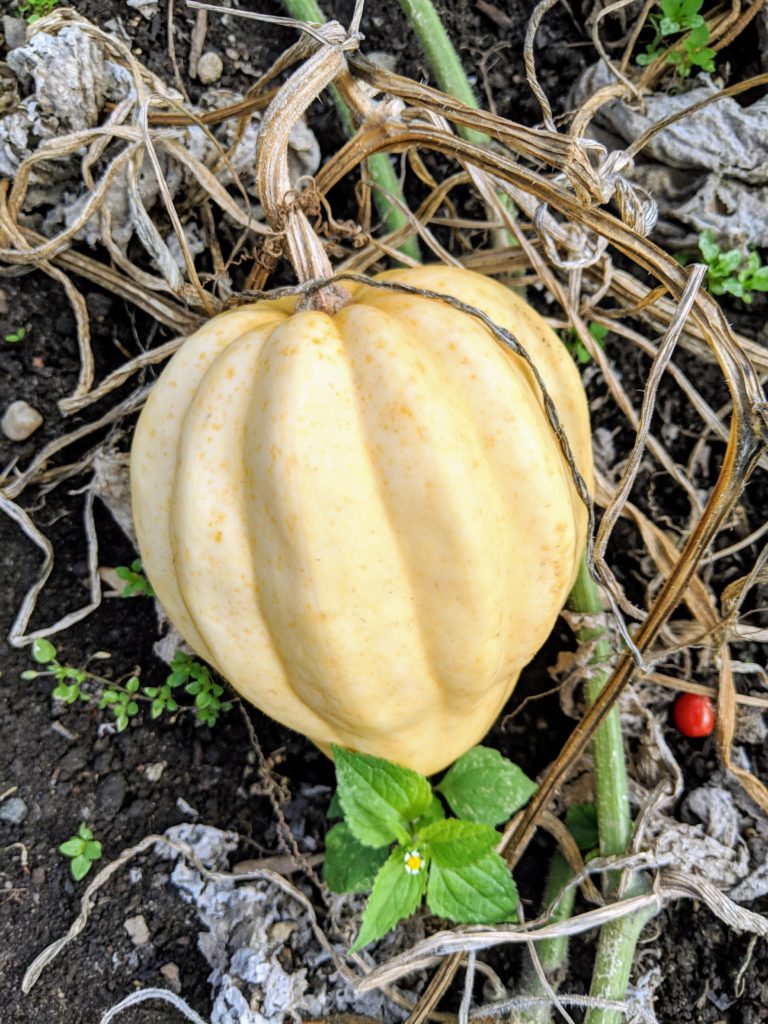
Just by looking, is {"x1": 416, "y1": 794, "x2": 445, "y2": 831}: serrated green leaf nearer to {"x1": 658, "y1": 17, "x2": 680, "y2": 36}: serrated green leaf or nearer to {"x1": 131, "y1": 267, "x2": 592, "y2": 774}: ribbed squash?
{"x1": 131, "y1": 267, "x2": 592, "y2": 774}: ribbed squash

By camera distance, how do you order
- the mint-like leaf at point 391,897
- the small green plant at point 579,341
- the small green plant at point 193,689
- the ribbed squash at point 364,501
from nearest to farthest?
the ribbed squash at point 364,501, the mint-like leaf at point 391,897, the small green plant at point 193,689, the small green plant at point 579,341

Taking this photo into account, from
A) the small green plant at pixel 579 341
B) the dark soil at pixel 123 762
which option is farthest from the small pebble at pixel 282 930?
the small green plant at pixel 579 341

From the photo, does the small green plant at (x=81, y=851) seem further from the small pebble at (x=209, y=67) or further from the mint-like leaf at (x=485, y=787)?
the small pebble at (x=209, y=67)

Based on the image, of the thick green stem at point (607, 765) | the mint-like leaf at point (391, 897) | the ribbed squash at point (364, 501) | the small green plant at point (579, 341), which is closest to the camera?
the ribbed squash at point (364, 501)

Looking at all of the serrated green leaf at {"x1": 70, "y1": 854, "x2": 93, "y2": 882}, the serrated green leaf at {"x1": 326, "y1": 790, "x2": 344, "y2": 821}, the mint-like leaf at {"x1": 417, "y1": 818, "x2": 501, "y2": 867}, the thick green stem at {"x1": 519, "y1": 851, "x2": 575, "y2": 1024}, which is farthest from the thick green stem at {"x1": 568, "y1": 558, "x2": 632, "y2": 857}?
the serrated green leaf at {"x1": 70, "y1": 854, "x2": 93, "y2": 882}

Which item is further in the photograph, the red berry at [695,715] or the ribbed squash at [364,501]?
the red berry at [695,715]

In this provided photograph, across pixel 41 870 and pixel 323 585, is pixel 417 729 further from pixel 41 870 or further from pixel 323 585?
pixel 41 870

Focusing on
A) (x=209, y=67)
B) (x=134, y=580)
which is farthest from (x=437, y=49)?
(x=134, y=580)

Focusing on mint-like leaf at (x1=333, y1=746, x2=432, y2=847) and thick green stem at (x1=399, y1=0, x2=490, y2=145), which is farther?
thick green stem at (x1=399, y1=0, x2=490, y2=145)
